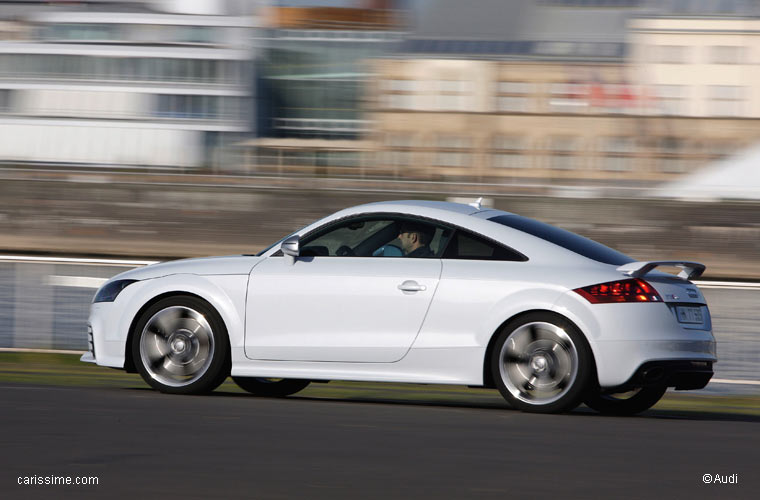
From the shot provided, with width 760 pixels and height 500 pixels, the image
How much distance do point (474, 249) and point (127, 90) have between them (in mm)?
78061

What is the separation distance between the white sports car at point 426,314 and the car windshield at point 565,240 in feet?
0.05

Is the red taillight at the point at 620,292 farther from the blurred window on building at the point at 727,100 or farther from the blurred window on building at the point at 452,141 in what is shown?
the blurred window on building at the point at 727,100

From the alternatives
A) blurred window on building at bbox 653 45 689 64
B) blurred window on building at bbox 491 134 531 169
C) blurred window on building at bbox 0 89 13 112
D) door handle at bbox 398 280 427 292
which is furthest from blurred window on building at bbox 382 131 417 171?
door handle at bbox 398 280 427 292

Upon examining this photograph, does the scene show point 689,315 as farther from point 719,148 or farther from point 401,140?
point 401,140

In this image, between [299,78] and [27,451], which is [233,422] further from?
[299,78]

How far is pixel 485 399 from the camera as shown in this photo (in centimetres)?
950

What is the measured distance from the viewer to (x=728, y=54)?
276ft

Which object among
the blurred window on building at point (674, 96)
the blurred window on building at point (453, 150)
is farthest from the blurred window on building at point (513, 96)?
the blurred window on building at point (674, 96)

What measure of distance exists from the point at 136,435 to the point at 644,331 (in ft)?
9.98

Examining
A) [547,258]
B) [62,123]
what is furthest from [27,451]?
[62,123]

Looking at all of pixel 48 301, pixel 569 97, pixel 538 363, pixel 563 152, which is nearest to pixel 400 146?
pixel 563 152

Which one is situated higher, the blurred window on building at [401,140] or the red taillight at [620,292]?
the blurred window on building at [401,140]

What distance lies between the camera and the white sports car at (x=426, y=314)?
7.56m

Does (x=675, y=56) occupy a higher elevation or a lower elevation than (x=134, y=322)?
higher
